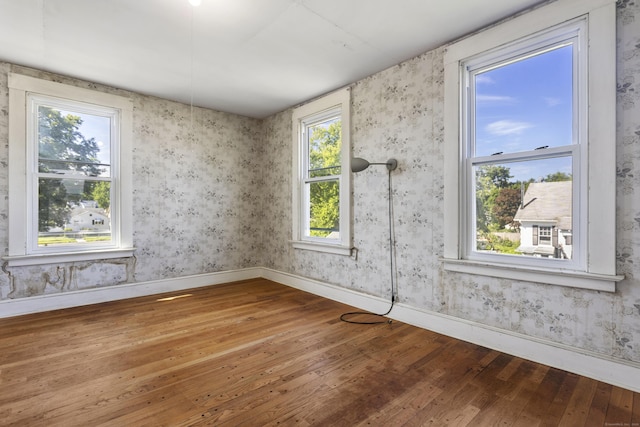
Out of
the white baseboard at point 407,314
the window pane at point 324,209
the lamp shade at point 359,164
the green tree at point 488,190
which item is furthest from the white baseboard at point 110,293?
the green tree at point 488,190

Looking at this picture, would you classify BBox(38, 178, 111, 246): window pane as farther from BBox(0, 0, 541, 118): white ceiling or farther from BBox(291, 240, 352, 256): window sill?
BBox(291, 240, 352, 256): window sill

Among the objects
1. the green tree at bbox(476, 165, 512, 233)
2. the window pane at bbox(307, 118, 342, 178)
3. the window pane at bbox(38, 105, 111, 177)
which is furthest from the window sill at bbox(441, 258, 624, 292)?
the window pane at bbox(38, 105, 111, 177)

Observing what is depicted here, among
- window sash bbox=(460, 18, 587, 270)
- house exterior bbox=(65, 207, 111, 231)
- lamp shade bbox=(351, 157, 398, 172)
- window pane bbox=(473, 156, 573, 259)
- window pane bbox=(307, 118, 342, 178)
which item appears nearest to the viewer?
window sash bbox=(460, 18, 587, 270)

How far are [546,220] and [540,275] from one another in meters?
0.40

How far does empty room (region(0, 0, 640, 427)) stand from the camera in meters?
1.85

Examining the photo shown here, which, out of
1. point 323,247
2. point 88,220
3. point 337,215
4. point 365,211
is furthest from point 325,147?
point 88,220

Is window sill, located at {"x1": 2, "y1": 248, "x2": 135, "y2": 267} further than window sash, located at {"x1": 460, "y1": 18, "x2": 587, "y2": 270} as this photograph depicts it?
Yes

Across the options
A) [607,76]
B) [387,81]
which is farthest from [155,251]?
[607,76]

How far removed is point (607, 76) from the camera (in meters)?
1.90

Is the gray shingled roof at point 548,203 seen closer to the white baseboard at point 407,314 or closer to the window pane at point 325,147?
the white baseboard at point 407,314

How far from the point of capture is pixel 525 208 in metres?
2.32

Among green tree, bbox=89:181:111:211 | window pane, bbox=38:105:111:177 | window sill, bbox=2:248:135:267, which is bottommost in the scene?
window sill, bbox=2:248:135:267

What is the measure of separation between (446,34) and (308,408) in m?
2.94

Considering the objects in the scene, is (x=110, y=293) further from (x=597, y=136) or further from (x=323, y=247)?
(x=597, y=136)
